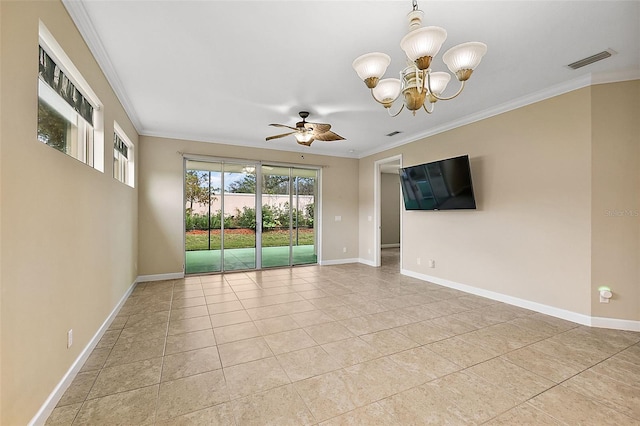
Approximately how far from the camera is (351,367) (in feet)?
7.39

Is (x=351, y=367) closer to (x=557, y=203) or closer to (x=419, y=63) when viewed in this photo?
(x=419, y=63)

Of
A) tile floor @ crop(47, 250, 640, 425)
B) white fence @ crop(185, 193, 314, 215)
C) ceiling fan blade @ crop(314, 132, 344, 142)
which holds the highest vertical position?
ceiling fan blade @ crop(314, 132, 344, 142)

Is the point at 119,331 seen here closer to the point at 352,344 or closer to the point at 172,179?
the point at 352,344

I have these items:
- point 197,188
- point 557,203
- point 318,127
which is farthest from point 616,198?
point 197,188

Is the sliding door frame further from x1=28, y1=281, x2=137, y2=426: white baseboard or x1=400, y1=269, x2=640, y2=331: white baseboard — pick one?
x1=400, y1=269, x2=640, y2=331: white baseboard

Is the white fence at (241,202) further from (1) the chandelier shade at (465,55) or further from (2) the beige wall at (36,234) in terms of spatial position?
(1) the chandelier shade at (465,55)

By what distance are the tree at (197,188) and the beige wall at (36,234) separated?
9.42 feet

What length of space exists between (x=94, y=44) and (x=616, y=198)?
543cm

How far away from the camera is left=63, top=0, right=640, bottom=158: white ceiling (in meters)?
2.06

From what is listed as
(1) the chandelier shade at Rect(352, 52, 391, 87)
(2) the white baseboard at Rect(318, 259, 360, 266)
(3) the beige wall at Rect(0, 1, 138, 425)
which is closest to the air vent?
(1) the chandelier shade at Rect(352, 52, 391, 87)

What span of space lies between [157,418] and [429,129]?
5215 millimetres

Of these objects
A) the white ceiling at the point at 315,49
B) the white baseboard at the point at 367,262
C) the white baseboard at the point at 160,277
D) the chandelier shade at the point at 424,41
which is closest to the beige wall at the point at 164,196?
the white baseboard at the point at 160,277

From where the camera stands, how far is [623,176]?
9.71 feet

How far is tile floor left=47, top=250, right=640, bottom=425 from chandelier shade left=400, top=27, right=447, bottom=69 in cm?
231
